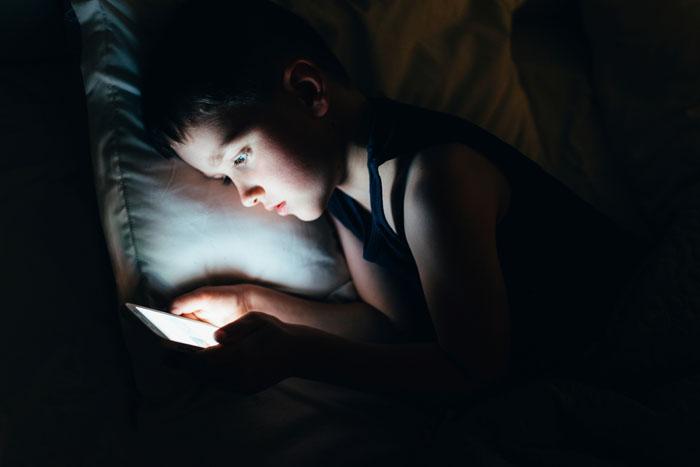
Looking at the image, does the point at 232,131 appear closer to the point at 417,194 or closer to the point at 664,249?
the point at 417,194

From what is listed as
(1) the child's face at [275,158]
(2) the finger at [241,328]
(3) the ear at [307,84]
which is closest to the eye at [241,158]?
(1) the child's face at [275,158]

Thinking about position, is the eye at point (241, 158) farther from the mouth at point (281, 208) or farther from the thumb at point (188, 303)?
the thumb at point (188, 303)

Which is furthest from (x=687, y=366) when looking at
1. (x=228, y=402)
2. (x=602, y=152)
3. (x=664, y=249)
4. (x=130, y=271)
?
(x=130, y=271)

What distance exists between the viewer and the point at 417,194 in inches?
30.4

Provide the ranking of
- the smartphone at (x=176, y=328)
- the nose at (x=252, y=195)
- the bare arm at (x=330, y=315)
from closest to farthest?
the smartphone at (x=176, y=328)
the nose at (x=252, y=195)
the bare arm at (x=330, y=315)

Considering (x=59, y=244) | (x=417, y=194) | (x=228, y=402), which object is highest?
(x=417, y=194)

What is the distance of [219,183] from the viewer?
0.95 metres

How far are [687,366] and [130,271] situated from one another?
84cm

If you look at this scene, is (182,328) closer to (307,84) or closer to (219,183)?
(219,183)

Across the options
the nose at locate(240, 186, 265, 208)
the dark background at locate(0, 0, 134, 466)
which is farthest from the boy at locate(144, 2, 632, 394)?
the dark background at locate(0, 0, 134, 466)

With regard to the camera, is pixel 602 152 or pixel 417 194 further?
pixel 602 152

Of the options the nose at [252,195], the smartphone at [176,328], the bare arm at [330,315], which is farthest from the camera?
the bare arm at [330,315]

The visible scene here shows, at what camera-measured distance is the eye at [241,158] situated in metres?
0.82

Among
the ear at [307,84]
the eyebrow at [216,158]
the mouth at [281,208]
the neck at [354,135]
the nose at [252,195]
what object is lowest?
the mouth at [281,208]
